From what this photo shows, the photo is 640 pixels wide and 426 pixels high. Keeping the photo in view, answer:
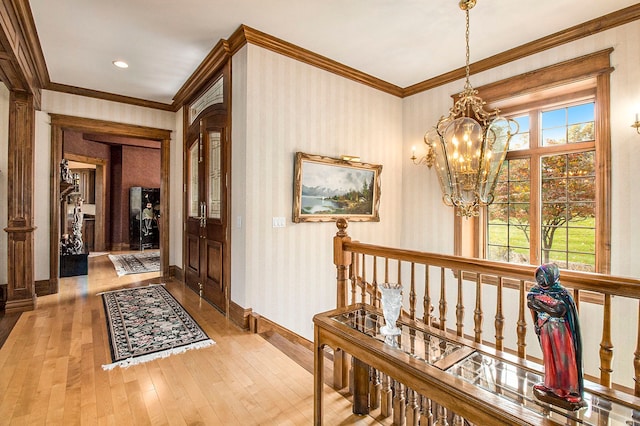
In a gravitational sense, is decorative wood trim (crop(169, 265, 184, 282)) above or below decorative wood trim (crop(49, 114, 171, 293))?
below

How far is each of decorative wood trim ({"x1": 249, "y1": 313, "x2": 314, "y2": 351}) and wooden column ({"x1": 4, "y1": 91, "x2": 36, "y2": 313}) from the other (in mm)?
2795

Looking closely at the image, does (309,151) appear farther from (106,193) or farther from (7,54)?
(106,193)

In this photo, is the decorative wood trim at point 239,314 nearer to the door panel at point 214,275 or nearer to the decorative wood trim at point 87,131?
the door panel at point 214,275

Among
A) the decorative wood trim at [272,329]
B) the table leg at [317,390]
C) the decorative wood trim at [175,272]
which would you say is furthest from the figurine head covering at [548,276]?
the decorative wood trim at [175,272]

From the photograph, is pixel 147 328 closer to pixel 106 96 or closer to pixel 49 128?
pixel 49 128

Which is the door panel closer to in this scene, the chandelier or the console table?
the console table

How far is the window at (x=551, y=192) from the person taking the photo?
3156 millimetres

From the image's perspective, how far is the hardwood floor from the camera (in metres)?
1.90

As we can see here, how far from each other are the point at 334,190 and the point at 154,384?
102 inches

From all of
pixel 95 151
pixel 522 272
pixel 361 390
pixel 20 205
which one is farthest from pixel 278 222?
pixel 95 151

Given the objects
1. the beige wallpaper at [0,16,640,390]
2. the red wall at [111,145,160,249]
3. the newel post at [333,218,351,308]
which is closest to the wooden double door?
the beige wallpaper at [0,16,640,390]

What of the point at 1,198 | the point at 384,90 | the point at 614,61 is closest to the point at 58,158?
the point at 1,198

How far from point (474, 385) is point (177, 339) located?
2698mm

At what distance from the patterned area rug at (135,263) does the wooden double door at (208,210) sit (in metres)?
1.73
